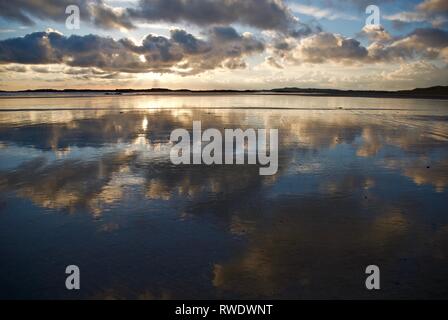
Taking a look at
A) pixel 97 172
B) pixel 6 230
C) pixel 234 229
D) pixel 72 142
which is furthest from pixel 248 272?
pixel 72 142

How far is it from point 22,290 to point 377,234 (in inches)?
224

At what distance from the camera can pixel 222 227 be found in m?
6.95

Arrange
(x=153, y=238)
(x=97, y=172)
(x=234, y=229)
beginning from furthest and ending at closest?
(x=97, y=172), (x=234, y=229), (x=153, y=238)

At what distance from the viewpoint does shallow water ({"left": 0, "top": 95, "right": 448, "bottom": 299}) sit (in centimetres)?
497

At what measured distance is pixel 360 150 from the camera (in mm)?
15086

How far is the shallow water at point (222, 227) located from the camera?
4.97 m

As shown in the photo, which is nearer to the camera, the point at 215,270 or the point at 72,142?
the point at 215,270

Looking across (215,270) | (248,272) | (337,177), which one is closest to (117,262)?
(215,270)

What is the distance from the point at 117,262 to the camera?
5527 millimetres
